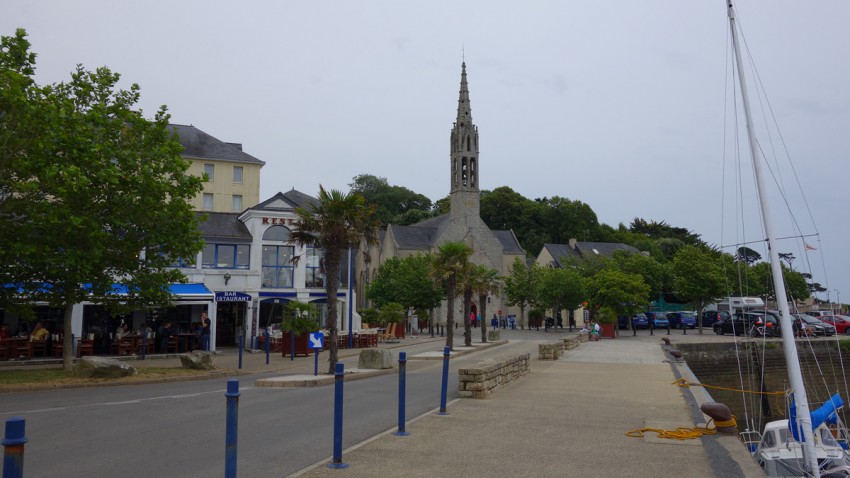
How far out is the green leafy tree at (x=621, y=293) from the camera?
1714 inches

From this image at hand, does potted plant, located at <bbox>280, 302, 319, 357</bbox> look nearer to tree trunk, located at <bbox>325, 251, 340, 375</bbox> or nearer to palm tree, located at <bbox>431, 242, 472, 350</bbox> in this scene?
tree trunk, located at <bbox>325, 251, 340, 375</bbox>

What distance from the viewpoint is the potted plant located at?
26312mm

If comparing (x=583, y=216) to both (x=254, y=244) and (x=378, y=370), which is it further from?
(x=378, y=370)

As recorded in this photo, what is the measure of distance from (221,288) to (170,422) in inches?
876

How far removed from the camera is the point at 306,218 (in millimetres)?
19891

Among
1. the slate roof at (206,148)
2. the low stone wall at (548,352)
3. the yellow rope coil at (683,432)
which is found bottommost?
the yellow rope coil at (683,432)

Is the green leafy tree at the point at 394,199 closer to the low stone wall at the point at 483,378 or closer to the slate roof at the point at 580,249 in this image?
the slate roof at the point at 580,249

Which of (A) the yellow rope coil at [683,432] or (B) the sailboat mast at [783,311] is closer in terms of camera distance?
(A) the yellow rope coil at [683,432]

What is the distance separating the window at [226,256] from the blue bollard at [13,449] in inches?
1146

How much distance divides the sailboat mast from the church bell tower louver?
59067 mm

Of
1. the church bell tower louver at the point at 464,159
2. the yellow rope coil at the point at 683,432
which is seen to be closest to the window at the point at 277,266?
the yellow rope coil at the point at 683,432

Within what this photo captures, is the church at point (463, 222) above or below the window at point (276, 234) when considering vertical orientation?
above

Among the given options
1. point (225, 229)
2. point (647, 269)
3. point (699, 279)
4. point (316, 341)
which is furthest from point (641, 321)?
point (316, 341)

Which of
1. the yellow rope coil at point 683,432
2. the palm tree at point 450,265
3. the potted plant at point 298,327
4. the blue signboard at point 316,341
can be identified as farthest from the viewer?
the palm tree at point 450,265
